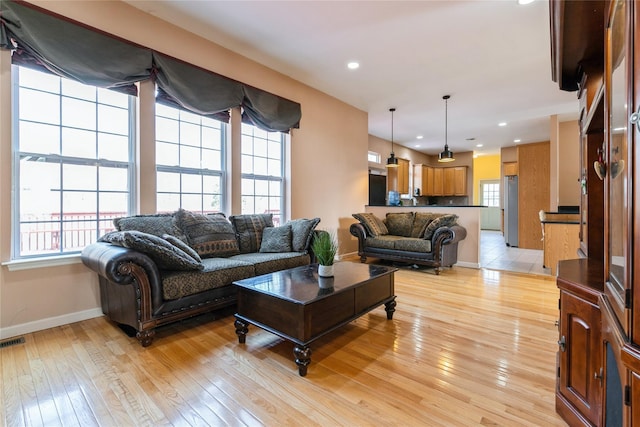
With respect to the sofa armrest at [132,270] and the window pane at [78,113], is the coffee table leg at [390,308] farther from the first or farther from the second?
the window pane at [78,113]

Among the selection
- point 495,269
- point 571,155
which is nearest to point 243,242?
point 495,269

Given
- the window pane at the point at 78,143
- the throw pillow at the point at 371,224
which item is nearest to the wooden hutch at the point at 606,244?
the throw pillow at the point at 371,224

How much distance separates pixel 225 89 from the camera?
371 cm

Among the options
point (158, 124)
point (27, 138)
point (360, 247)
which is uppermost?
point (158, 124)

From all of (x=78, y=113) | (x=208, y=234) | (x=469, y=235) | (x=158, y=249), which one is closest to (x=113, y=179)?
(x=78, y=113)

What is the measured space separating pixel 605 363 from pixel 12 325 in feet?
12.7

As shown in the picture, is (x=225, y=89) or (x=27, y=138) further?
(x=225, y=89)

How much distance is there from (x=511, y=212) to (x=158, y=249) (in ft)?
27.3

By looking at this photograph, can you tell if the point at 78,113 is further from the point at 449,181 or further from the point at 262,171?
the point at 449,181

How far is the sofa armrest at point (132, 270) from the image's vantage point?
2.14 m

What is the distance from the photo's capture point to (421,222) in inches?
209

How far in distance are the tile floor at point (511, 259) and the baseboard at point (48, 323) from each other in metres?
5.65

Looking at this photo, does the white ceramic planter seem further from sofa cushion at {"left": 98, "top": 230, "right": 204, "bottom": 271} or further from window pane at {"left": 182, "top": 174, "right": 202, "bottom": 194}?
window pane at {"left": 182, "top": 174, "right": 202, "bottom": 194}

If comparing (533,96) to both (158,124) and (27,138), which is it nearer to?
(158,124)
